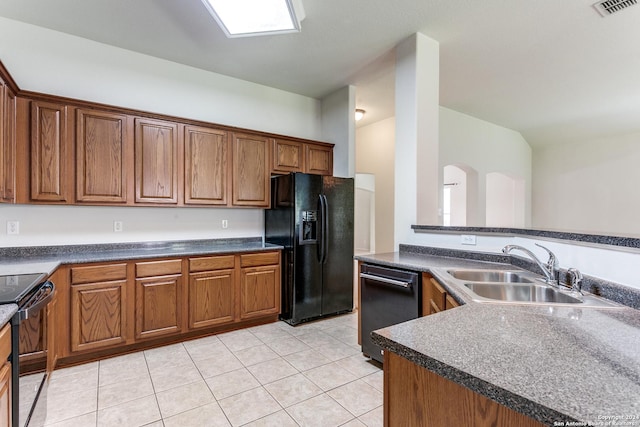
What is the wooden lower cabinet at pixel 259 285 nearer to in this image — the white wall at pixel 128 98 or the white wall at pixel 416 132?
the white wall at pixel 128 98

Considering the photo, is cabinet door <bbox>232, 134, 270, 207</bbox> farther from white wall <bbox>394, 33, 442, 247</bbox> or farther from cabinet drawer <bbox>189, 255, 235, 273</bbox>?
white wall <bbox>394, 33, 442, 247</bbox>

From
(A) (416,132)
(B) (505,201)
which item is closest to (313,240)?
(A) (416,132)

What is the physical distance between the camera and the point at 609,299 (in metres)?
1.33

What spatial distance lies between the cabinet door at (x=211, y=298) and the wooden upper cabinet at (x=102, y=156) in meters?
1.03

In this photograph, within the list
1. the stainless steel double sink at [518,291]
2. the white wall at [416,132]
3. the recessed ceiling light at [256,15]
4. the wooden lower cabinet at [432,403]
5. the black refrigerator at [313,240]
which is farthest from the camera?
the black refrigerator at [313,240]

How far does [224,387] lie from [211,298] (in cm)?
104

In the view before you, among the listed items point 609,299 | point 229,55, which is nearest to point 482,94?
point 229,55

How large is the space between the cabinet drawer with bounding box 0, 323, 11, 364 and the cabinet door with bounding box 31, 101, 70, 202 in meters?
1.68

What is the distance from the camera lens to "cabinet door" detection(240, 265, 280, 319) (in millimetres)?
3279

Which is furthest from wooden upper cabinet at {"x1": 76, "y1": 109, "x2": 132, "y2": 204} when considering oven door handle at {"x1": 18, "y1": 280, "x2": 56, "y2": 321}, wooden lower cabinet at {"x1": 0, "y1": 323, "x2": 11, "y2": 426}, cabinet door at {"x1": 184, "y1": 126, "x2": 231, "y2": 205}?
wooden lower cabinet at {"x1": 0, "y1": 323, "x2": 11, "y2": 426}

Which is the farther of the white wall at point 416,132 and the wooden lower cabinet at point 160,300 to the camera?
the white wall at point 416,132

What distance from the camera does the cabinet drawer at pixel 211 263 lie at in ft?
9.79

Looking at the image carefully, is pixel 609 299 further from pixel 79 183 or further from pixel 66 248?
pixel 66 248

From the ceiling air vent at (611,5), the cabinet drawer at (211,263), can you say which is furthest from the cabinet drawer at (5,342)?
the ceiling air vent at (611,5)
